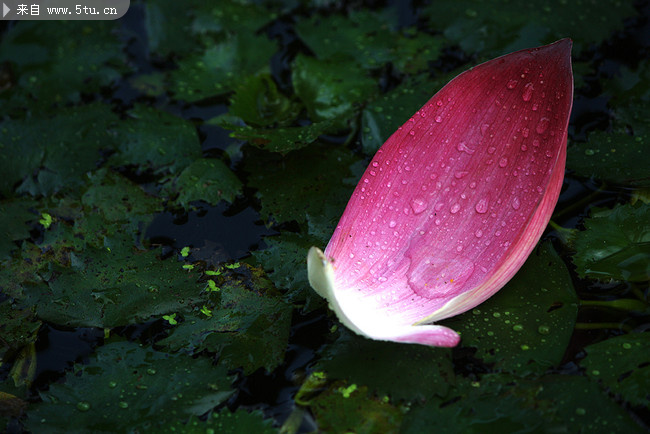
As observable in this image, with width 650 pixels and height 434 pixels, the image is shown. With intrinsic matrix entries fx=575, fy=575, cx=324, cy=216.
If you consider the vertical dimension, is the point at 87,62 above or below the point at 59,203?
above

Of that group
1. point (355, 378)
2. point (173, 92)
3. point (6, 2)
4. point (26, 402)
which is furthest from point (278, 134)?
point (6, 2)

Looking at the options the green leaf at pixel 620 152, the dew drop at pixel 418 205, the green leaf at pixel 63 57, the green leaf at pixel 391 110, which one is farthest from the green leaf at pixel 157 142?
the green leaf at pixel 620 152

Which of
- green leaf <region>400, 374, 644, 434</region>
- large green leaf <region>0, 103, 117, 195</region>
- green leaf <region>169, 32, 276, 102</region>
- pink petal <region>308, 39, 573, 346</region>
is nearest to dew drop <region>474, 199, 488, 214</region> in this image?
pink petal <region>308, 39, 573, 346</region>

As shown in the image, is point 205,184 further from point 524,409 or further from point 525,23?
point 525,23

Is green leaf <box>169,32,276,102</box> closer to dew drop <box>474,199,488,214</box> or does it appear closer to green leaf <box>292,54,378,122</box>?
green leaf <box>292,54,378,122</box>

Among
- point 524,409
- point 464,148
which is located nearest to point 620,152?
point 464,148

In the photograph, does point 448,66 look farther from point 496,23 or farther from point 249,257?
point 249,257
